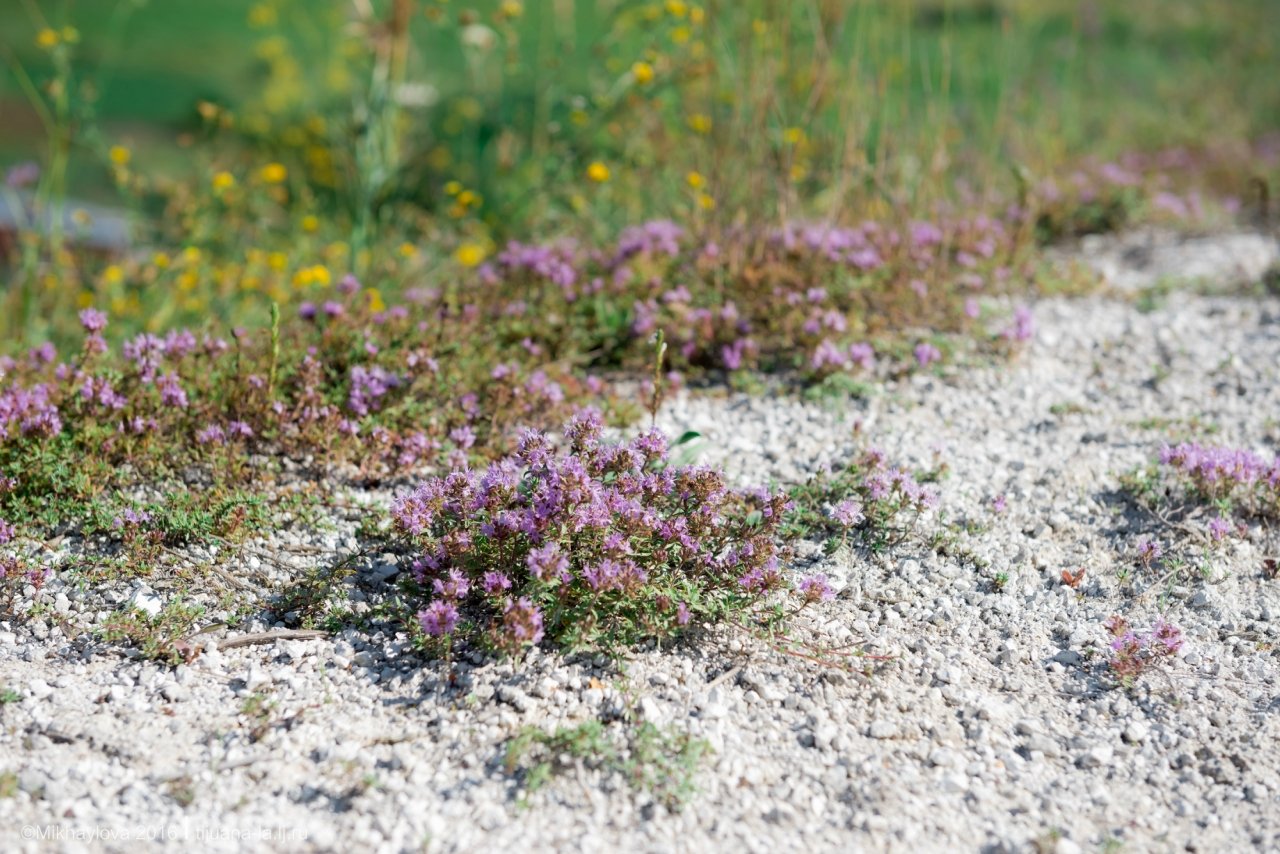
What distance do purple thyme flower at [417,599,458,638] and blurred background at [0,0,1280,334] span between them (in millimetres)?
2358

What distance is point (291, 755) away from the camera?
269cm

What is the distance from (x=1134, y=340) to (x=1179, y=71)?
6.28 meters

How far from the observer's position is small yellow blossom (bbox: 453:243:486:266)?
5.22 meters

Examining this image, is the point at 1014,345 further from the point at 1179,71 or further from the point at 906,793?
the point at 1179,71

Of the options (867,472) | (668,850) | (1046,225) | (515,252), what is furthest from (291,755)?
(1046,225)

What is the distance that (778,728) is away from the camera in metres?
2.86

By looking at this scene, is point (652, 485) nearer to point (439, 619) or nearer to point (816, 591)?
point (816, 591)

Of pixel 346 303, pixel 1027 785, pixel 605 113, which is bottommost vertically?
pixel 1027 785

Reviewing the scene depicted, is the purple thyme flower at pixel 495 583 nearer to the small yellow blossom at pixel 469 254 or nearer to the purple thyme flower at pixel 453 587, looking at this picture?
the purple thyme flower at pixel 453 587

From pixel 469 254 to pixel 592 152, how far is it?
1.30 metres

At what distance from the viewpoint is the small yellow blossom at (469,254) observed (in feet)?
17.1

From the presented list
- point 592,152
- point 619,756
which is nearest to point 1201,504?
point 619,756

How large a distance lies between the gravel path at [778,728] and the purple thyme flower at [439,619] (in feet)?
0.41

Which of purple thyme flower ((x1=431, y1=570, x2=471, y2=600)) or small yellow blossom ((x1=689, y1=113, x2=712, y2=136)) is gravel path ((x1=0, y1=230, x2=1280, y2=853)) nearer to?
purple thyme flower ((x1=431, y1=570, x2=471, y2=600))
